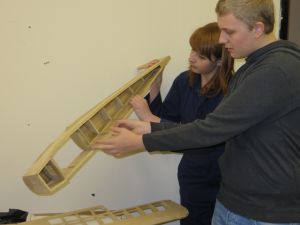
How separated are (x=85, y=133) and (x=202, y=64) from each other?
50cm

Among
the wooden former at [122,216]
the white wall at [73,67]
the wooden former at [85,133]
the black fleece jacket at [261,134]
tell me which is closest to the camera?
the black fleece jacket at [261,134]

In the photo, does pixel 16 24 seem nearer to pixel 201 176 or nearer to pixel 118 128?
pixel 118 128

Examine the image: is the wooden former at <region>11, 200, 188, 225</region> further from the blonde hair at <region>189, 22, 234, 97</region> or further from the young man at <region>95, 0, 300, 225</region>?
the blonde hair at <region>189, 22, 234, 97</region>

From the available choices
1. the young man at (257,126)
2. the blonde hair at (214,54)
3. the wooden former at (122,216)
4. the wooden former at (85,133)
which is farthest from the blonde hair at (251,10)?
the wooden former at (122,216)

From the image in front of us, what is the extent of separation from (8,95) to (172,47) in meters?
0.71

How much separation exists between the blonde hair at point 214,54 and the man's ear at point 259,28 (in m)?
0.33

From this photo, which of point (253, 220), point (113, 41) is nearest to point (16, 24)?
point (113, 41)

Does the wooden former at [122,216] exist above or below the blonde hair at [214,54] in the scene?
below

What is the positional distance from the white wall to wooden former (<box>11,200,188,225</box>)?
21 centimetres

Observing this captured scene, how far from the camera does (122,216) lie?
1.34 m

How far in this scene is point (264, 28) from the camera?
0.95m

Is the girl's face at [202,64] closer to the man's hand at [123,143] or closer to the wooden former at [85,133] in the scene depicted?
the wooden former at [85,133]

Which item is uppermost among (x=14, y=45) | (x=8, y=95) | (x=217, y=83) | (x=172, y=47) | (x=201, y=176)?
(x=14, y=45)

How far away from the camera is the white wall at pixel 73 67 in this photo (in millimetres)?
1376
